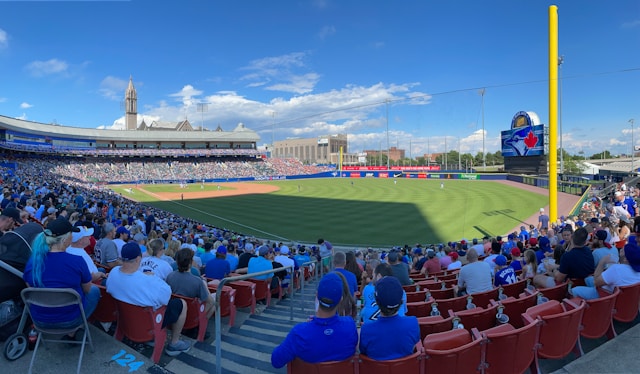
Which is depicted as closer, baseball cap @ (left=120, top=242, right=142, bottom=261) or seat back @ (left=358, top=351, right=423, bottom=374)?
seat back @ (left=358, top=351, right=423, bottom=374)

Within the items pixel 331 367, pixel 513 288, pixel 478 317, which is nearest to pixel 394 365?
pixel 331 367

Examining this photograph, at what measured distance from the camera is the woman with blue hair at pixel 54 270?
12.3 feet

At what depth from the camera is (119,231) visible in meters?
9.14

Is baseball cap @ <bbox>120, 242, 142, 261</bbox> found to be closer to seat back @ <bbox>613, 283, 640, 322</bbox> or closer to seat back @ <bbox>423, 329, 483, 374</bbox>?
seat back @ <bbox>423, 329, 483, 374</bbox>

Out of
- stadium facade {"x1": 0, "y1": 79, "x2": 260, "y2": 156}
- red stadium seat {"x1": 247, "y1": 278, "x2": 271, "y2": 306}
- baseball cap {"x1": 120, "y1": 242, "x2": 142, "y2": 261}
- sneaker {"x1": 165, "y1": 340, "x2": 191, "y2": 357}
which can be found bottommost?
red stadium seat {"x1": 247, "y1": 278, "x2": 271, "y2": 306}

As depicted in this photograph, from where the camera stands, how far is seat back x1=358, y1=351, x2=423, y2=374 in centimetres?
291

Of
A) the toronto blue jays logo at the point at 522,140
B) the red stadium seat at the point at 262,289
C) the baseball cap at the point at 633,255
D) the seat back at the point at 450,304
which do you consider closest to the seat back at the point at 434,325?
the seat back at the point at 450,304

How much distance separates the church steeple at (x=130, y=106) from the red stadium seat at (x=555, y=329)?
157 metres

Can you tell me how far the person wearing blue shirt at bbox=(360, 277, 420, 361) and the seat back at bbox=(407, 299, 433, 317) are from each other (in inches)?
74.9

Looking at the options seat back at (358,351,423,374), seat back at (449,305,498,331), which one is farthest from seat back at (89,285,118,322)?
seat back at (449,305,498,331)

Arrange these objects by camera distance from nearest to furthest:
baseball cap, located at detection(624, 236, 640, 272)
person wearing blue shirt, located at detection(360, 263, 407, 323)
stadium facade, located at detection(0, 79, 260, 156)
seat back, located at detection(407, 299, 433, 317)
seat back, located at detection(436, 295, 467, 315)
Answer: person wearing blue shirt, located at detection(360, 263, 407, 323), baseball cap, located at detection(624, 236, 640, 272), seat back, located at detection(407, 299, 433, 317), seat back, located at detection(436, 295, 467, 315), stadium facade, located at detection(0, 79, 260, 156)

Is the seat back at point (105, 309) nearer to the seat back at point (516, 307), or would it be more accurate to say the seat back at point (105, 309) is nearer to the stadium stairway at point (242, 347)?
the stadium stairway at point (242, 347)

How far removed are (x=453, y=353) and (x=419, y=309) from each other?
74.5 inches

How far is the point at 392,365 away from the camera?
9.57 feet
